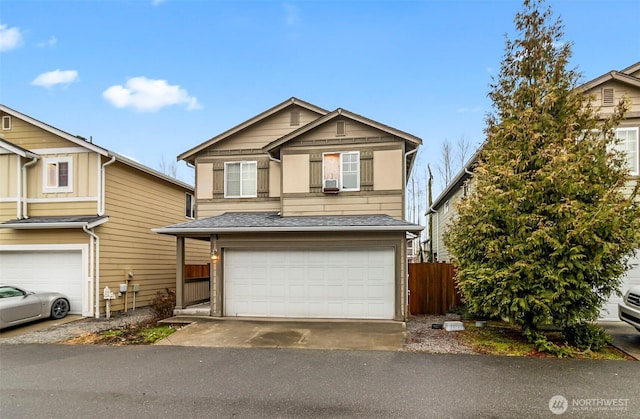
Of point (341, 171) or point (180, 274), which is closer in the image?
point (180, 274)

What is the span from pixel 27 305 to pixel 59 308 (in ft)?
3.51

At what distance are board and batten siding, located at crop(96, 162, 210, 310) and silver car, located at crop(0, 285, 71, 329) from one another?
127 centimetres

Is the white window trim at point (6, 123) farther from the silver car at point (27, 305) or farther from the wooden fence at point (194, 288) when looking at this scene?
the wooden fence at point (194, 288)

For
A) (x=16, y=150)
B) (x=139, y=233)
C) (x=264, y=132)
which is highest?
(x=264, y=132)

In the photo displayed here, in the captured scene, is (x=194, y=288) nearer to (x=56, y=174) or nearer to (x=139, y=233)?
(x=139, y=233)

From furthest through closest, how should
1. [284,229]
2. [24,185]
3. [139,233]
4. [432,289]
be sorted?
1. [139,233]
2. [432,289]
3. [24,185]
4. [284,229]

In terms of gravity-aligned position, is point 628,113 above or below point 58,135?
above

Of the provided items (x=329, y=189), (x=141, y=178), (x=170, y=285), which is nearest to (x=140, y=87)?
(x=141, y=178)

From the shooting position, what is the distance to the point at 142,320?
1070 cm

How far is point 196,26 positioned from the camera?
1359cm

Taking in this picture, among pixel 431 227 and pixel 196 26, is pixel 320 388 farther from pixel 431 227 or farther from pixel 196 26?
pixel 431 227

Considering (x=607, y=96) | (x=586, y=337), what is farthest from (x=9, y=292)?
(x=607, y=96)

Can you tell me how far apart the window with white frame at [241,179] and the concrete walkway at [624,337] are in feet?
33.7

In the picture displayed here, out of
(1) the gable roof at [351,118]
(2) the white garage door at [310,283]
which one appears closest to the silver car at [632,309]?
(2) the white garage door at [310,283]
